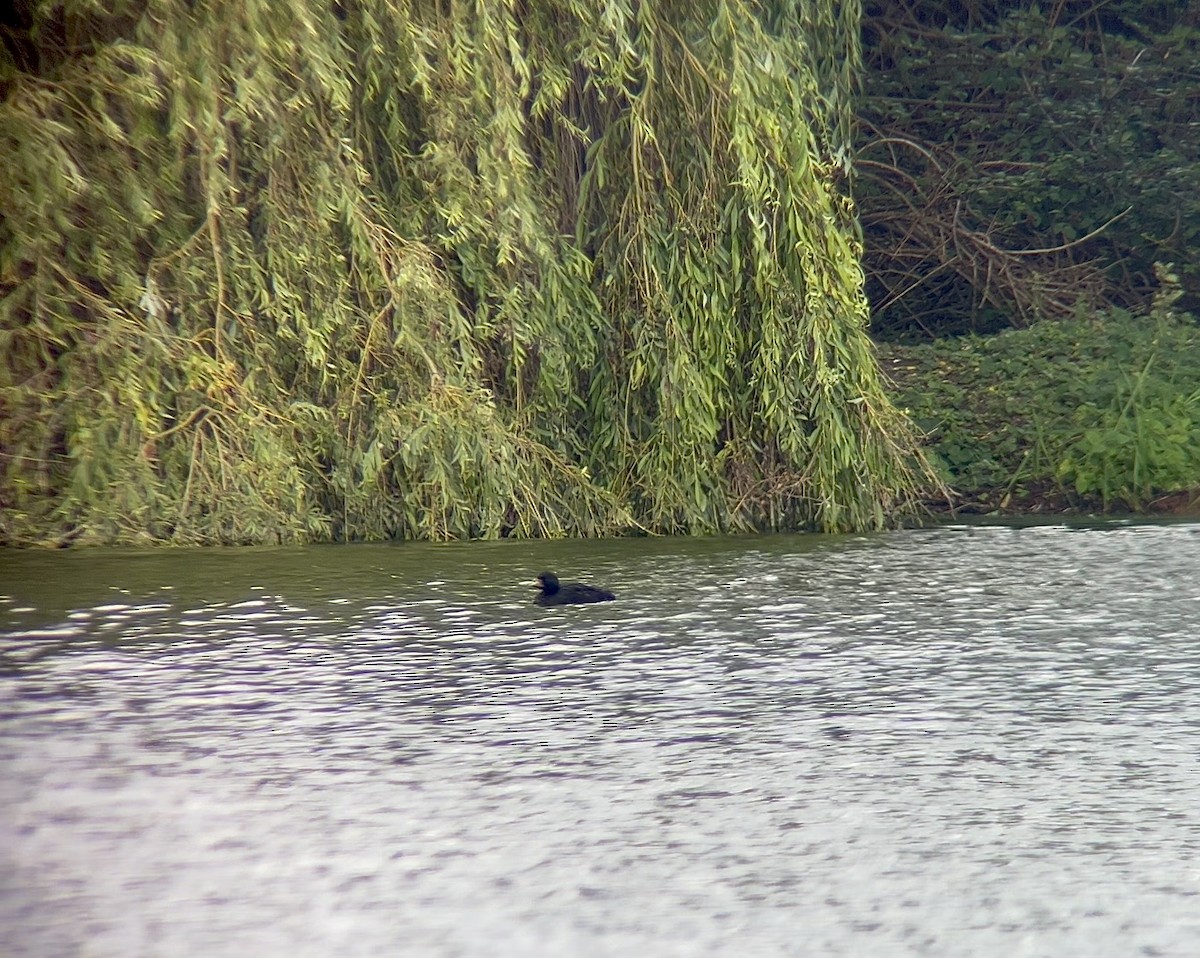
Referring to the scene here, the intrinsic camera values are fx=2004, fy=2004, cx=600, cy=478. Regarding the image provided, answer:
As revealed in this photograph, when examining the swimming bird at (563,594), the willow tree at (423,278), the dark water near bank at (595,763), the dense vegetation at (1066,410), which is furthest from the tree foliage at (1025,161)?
the swimming bird at (563,594)

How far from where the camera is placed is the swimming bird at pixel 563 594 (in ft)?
30.7

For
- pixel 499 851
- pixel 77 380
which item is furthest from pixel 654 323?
pixel 499 851

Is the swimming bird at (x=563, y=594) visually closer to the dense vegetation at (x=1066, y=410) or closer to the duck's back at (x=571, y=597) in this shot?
the duck's back at (x=571, y=597)

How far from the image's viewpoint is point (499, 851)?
5.25m

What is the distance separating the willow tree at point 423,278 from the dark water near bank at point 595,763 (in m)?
1.00

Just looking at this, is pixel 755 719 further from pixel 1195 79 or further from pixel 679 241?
pixel 1195 79

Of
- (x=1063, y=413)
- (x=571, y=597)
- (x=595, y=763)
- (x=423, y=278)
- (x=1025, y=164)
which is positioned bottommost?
(x=595, y=763)

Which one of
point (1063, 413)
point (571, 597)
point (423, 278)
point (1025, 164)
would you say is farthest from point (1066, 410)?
point (571, 597)

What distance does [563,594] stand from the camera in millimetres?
9367

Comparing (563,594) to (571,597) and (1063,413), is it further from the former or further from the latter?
(1063,413)

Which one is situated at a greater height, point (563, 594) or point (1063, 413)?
point (1063, 413)

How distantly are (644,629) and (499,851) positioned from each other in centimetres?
356

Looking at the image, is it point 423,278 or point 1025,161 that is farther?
point 1025,161

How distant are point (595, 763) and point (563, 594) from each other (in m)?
3.15
